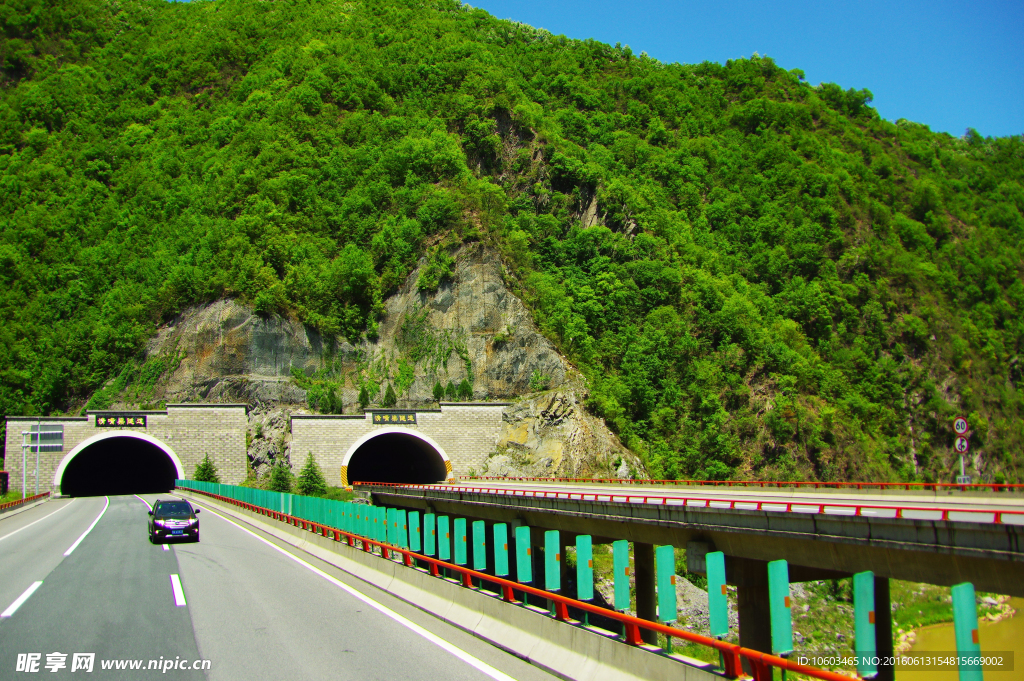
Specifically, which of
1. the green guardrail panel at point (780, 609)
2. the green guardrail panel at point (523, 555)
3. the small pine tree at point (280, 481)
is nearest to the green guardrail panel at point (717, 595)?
the green guardrail panel at point (780, 609)

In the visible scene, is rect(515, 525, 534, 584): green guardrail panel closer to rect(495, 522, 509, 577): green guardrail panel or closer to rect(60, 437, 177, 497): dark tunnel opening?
rect(495, 522, 509, 577): green guardrail panel

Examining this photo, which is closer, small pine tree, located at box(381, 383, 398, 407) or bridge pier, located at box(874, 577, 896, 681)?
bridge pier, located at box(874, 577, 896, 681)

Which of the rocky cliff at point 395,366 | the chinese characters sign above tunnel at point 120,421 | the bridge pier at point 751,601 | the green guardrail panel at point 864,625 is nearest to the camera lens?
the green guardrail panel at point 864,625

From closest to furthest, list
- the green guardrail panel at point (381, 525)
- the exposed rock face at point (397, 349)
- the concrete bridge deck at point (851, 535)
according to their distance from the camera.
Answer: the concrete bridge deck at point (851, 535) → the green guardrail panel at point (381, 525) → the exposed rock face at point (397, 349)

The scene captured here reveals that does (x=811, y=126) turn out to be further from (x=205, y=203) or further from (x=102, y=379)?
(x=102, y=379)

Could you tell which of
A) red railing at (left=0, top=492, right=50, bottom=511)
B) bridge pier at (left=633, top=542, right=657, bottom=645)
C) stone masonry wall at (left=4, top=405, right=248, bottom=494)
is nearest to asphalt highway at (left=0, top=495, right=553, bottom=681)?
bridge pier at (left=633, top=542, right=657, bottom=645)

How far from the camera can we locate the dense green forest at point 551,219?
67.6m

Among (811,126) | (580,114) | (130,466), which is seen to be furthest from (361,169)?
(811,126)

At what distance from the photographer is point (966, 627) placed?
567cm

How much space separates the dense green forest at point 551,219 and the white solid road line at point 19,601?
49591 mm

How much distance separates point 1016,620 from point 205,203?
78.4 m

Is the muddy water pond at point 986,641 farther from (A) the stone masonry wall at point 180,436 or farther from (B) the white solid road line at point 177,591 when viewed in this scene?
(A) the stone masonry wall at point 180,436

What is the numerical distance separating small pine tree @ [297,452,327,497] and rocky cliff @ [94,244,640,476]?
686 cm

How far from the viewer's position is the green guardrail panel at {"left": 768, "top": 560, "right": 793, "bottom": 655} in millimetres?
7703
